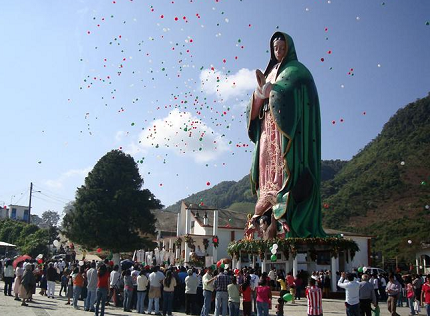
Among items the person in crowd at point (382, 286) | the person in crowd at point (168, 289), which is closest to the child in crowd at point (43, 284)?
the person in crowd at point (168, 289)

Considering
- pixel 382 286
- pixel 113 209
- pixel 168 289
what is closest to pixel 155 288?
pixel 168 289

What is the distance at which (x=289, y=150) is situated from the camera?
34969 mm

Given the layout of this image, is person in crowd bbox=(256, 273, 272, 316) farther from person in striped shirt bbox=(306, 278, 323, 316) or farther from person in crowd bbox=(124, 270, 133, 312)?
person in crowd bbox=(124, 270, 133, 312)

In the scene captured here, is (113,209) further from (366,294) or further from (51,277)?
(366,294)

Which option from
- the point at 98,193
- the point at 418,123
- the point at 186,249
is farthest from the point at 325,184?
the point at 98,193

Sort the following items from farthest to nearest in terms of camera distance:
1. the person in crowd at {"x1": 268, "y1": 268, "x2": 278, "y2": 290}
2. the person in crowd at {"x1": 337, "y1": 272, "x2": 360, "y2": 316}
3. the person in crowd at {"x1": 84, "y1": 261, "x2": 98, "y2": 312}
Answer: the person in crowd at {"x1": 268, "y1": 268, "x2": 278, "y2": 290}, the person in crowd at {"x1": 84, "y1": 261, "x2": 98, "y2": 312}, the person in crowd at {"x1": 337, "y1": 272, "x2": 360, "y2": 316}

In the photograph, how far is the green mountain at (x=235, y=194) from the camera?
119 m

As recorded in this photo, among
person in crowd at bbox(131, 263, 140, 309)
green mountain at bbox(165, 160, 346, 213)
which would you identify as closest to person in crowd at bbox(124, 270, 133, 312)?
person in crowd at bbox(131, 263, 140, 309)

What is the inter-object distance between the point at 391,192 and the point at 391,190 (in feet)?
1.40

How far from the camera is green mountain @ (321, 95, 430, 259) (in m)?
63.6

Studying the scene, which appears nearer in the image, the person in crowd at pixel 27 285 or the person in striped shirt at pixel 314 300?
the person in striped shirt at pixel 314 300

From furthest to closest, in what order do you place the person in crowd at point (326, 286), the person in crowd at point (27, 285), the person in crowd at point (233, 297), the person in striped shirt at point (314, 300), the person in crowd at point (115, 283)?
the person in crowd at point (326, 286)
the person in crowd at point (115, 283)
the person in crowd at point (27, 285)
the person in crowd at point (233, 297)
the person in striped shirt at point (314, 300)

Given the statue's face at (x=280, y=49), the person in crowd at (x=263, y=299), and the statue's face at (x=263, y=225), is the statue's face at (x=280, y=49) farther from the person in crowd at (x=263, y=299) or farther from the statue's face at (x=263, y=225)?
the person in crowd at (x=263, y=299)

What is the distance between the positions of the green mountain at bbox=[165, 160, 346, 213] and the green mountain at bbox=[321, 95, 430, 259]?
26253mm
